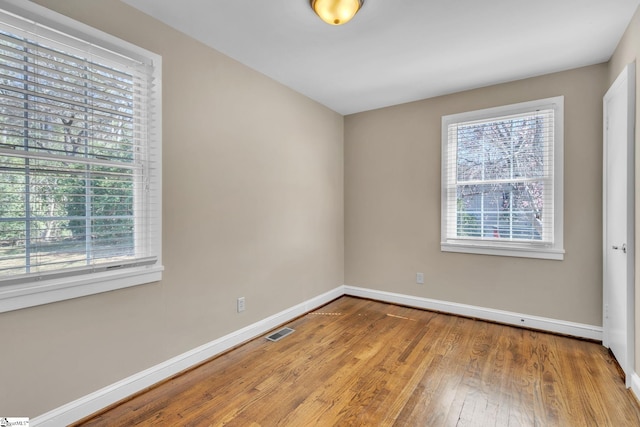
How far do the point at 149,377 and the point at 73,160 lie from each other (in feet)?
4.87

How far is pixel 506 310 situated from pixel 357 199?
2135 mm

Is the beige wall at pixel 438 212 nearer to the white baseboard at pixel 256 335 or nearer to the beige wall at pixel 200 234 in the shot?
the white baseboard at pixel 256 335

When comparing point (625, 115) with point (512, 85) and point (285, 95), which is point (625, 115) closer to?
point (512, 85)

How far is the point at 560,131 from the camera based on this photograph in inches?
115

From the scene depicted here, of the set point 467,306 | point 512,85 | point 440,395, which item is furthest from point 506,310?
point 512,85

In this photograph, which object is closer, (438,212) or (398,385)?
(398,385)

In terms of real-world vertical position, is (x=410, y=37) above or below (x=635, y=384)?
above

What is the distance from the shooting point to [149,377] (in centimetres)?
209

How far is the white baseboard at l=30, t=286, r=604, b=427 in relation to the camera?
1766 millimetres

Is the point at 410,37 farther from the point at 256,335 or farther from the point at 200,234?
the point at 256,335

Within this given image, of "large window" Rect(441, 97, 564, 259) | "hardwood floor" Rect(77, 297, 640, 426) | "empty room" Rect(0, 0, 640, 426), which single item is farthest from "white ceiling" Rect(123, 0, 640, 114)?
"hardwood floor" Rect(77, 297, 640, 426)

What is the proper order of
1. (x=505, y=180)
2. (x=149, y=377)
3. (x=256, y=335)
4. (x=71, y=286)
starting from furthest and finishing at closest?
(x=505, y=180)
(x=256, y=335)
(x=149, y=377)
(x=71, y=286)

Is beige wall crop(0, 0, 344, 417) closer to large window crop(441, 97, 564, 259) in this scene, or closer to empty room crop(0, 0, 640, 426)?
empty room crop(0, 0, 640, 426)

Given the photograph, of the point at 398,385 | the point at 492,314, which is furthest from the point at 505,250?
the point at 398,385
